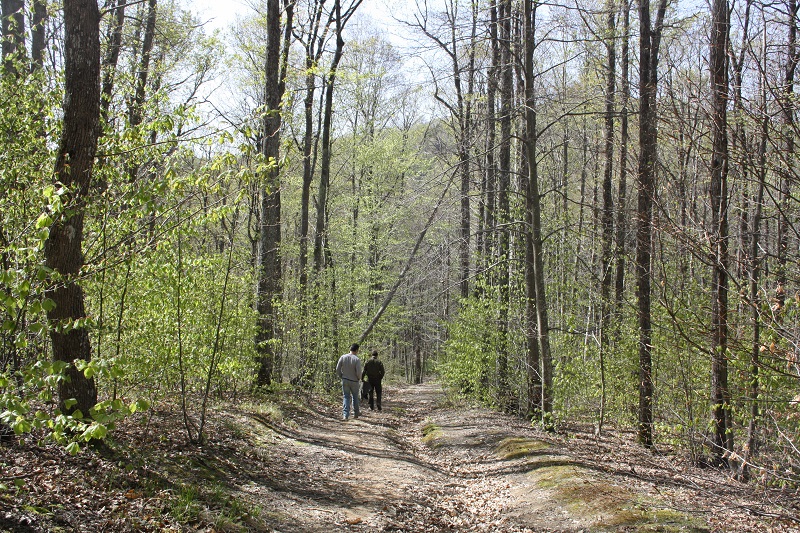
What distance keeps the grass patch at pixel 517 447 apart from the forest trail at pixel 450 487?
0.07 ft

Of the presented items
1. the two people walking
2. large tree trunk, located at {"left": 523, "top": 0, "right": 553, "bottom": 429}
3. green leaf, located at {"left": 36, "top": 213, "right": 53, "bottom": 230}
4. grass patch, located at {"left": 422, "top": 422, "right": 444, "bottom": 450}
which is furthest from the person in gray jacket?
green leaf, located at {"left": 36, "top": 213, "right": 53, "bottom": 230}

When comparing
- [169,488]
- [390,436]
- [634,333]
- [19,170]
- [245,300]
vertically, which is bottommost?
[390,436]

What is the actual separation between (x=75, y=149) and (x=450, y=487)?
647 centimetres

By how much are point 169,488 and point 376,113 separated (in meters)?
23.6

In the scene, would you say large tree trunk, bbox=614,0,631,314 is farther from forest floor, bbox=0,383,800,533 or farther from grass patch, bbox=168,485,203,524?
grass patch, bbox=168,485,203,524

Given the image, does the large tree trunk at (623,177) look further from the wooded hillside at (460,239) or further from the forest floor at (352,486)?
the forest floor at (352,486)

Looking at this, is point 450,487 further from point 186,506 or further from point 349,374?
point 349,374

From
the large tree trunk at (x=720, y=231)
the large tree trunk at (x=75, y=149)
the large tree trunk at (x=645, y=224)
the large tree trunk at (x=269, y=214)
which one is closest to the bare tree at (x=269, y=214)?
the large tree trunk at (x=269, y=214)

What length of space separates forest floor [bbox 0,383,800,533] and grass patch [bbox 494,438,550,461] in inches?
1.3

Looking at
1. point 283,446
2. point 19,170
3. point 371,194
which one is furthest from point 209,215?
point 371,194

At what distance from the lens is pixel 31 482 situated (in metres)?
4.66

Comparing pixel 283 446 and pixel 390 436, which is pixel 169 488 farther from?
pixel 390 436

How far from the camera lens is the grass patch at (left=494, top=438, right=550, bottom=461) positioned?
866 centimetres

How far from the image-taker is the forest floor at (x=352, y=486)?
4.78 meters
